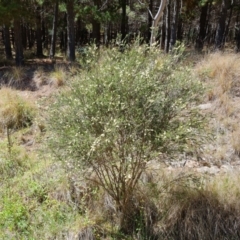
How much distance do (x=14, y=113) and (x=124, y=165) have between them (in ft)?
12.7

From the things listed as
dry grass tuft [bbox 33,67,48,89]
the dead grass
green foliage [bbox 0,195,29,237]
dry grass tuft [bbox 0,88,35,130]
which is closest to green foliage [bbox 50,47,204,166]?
green foliage [bbox 0,195,29,237]

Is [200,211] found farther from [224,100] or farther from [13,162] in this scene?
[13,162]

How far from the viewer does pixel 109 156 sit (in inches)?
122

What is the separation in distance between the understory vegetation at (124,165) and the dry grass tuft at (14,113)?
1.91m

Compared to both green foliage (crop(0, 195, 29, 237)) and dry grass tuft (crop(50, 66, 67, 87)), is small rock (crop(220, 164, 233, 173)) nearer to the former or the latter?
green foliage (crop(0, 195, 29, 237))

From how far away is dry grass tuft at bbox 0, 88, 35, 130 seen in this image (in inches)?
238

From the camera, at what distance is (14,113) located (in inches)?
242

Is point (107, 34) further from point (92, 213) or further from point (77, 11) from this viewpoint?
point (92, 213)

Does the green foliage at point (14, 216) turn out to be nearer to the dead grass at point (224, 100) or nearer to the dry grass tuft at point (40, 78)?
the dead grass at point (224, 100)

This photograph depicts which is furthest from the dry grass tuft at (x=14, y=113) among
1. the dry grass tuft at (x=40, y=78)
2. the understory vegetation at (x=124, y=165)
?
the understory vegetation at (x=124, y=165)

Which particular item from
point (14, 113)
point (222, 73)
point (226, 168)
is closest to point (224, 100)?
point (222, 73)

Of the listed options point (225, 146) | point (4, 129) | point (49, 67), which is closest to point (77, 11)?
point (49, 67)

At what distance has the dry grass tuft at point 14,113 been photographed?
6.05 metres

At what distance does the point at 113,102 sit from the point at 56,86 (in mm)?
5280
